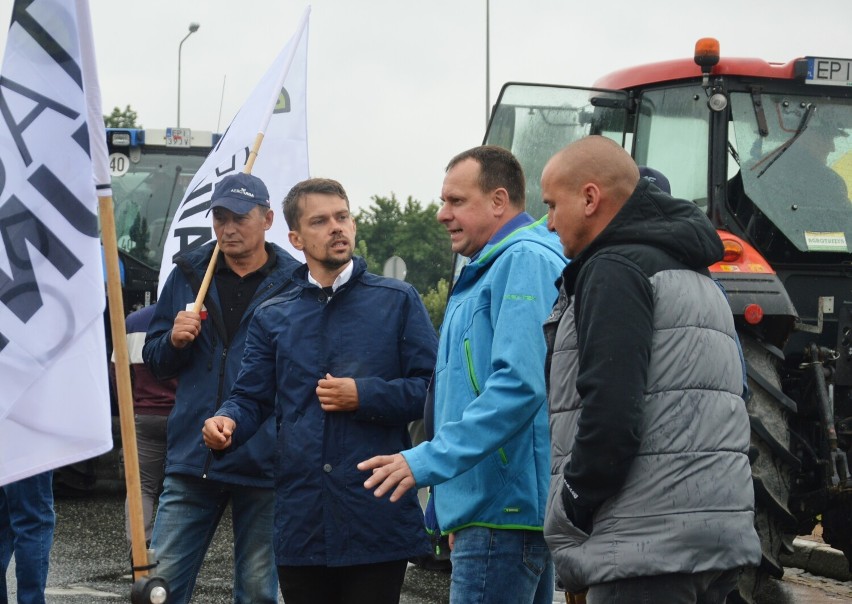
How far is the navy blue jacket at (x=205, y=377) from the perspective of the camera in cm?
510

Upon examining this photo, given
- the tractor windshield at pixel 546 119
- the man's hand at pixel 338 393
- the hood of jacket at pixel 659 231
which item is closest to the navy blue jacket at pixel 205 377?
the man's hand at pixel 338 393

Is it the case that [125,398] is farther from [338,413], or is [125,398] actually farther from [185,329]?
[185,329]

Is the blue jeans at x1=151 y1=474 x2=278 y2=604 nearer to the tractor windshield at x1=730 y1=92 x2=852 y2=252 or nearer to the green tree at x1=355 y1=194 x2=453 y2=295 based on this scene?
the tractor windshield at x1=730 y1=92 x2=852 y2=252

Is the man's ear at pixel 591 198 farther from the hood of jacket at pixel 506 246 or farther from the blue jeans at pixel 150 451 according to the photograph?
the blue jeans at pixel 150 451

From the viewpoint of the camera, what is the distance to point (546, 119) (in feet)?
25.4

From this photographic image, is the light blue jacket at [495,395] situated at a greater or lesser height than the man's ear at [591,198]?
lesser

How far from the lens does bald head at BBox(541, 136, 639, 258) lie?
3422mm

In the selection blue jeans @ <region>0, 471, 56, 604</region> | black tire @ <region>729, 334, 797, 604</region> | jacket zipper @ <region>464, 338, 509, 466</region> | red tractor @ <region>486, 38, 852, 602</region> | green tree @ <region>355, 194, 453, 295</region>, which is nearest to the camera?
jacket zipper @ <region>464, 338, 509, 466</region>

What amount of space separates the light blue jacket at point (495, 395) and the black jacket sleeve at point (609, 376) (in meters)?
0.56

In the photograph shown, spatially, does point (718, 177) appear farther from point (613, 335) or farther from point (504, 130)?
point (613, 335)

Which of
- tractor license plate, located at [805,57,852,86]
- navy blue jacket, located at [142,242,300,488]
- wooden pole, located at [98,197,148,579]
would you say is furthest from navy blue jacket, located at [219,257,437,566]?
tractor license plate, located at [805,57,852,86]

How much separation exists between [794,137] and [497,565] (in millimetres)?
4115

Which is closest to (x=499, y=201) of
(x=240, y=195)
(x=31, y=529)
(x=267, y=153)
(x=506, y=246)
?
(x=506, y=246)

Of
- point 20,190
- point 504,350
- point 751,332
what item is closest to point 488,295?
point 504,350
